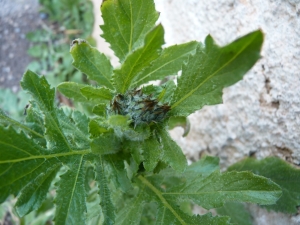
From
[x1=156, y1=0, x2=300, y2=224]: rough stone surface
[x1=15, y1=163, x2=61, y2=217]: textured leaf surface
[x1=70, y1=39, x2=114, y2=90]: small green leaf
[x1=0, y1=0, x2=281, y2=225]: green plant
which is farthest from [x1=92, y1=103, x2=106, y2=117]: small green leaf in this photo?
[x1=156, y1=0, x2=300, y2=224]: rough stone surface

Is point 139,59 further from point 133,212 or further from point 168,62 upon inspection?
point 133,212

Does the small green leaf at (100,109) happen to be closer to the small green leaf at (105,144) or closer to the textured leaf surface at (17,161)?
the small green leaf at (105,144)

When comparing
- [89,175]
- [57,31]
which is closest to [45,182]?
A: [89,175]

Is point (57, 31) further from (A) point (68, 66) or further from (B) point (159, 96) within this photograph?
(B) point (159, 96)

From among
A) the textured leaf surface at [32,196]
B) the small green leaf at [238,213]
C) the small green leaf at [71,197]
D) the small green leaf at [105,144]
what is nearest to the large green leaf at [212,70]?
the small green leaf at [105,144]

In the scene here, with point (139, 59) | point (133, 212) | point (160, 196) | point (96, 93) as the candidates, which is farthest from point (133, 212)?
point (139, 59)

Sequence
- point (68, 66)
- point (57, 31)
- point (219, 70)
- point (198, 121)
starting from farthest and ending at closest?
point (57, 31), point (68, 66), point (198, 121), point (219, 70)
